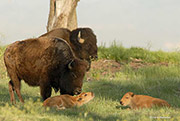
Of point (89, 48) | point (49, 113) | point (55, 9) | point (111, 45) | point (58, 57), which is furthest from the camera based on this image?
point (111, 45)

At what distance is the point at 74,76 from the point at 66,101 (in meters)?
0.75

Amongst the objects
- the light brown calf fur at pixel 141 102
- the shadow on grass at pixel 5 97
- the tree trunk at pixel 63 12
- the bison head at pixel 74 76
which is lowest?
the shadow on grass at pixel 5 97

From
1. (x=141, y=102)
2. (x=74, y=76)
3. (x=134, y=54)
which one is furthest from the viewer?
(x=134, y=54)

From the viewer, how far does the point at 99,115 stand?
7.10 metres

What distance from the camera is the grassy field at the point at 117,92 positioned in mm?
6689

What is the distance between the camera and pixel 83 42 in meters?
12.6

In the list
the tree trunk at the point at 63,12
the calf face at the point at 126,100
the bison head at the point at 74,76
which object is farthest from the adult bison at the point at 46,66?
the tree trunk at the point at 63,12

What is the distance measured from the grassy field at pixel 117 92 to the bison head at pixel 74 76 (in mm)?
578

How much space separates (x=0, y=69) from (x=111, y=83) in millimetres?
8242

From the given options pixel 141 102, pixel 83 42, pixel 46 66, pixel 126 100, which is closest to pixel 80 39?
pixel 83 42

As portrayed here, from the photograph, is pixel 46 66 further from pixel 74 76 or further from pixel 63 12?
pixel 63 12

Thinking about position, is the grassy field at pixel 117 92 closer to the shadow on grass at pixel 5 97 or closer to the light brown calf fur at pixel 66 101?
the shadow on grass at pixel 5 97

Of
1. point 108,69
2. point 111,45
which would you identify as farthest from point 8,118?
point 111,45

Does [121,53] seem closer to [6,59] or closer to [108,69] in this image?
[108,69]
